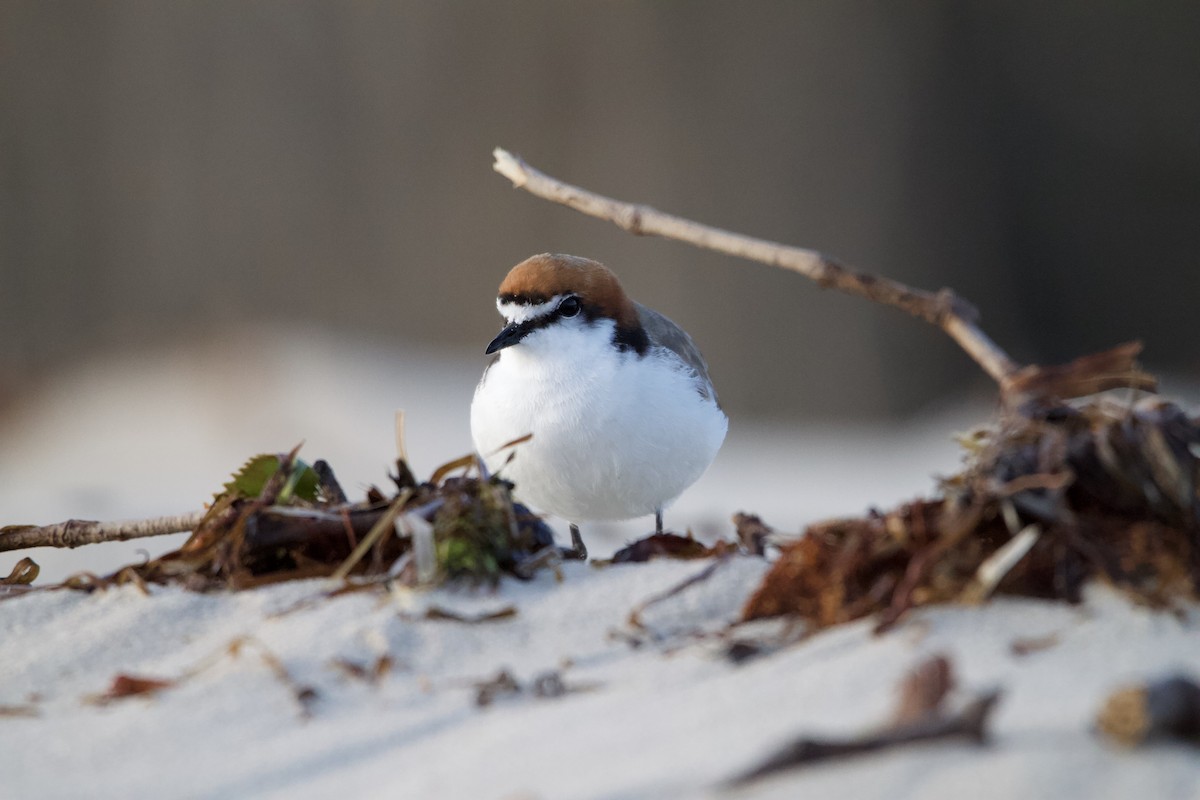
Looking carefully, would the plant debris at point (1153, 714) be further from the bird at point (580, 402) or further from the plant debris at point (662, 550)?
the bird at point (580, 402)

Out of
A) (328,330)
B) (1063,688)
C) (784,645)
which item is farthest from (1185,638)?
(328,330)

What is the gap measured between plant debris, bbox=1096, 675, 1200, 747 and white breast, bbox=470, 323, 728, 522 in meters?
2.34

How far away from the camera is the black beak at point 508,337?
390cm

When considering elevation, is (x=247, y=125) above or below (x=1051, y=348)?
above

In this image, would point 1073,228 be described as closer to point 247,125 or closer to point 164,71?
point 247,125

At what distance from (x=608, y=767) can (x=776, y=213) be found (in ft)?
30.5

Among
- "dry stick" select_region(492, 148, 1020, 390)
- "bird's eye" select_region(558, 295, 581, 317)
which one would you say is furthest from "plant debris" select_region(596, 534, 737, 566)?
"bird's eye" select_region(558, 295, 581, 317)

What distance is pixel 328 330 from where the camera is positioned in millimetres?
11742

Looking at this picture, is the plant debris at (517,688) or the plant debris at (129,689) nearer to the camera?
the plant debris at (517,688)

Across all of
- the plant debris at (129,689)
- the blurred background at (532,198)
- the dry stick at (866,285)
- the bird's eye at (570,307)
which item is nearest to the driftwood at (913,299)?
the dry stick at (866,285)

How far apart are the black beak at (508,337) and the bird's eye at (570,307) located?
13cm

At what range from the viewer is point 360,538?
2.84m

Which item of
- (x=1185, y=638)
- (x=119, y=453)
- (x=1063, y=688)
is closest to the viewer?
(x=1063, y=688)

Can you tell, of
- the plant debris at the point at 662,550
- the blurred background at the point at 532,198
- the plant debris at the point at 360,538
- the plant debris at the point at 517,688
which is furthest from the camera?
the blurred background at the point at 532,198
